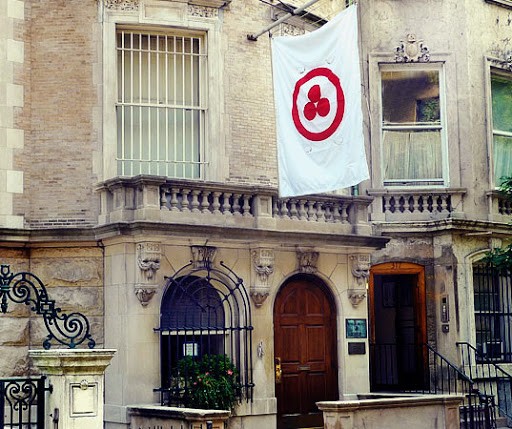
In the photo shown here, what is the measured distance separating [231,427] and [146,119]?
573 centimetres

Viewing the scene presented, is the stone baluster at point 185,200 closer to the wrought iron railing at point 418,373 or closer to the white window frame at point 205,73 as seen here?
the white window frame at point 205,73

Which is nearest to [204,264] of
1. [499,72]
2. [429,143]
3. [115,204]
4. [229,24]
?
[115,204]

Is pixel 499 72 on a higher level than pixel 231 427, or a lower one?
higher

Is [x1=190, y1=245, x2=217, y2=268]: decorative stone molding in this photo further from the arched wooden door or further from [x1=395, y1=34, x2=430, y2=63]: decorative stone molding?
[x1=395, y1=34, x2=430, y2=63]: decorative stone molding

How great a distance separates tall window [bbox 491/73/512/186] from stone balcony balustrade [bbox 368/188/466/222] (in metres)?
1.72

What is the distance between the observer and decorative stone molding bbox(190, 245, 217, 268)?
17797 millimetres

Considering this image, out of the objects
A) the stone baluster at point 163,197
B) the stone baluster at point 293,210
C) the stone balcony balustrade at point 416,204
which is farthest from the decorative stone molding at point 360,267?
the stone baluster at point 163,197

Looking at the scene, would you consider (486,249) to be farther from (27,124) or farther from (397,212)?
(27,124)

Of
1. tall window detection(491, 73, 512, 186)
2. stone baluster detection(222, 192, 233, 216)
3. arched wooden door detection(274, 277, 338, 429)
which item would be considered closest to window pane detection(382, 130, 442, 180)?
tall window detection(491, 73, 512, 186)

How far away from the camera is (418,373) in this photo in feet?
71.5

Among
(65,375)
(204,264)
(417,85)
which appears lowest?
(65,375)

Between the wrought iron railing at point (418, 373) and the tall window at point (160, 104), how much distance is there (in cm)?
A: 610

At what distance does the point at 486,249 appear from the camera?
21984 mm

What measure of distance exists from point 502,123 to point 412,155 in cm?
249
